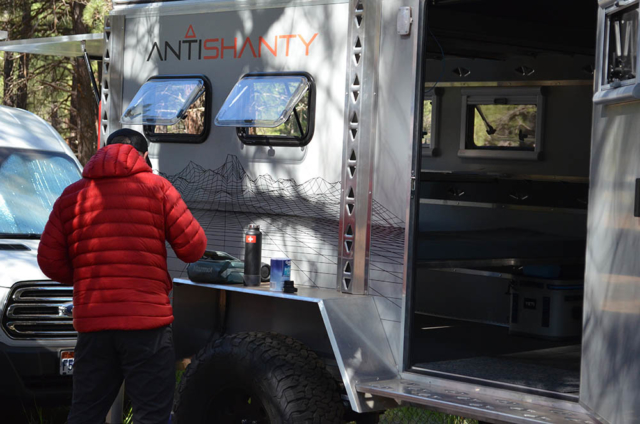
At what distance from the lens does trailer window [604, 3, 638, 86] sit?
3.64m

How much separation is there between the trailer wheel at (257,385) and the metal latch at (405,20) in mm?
1720

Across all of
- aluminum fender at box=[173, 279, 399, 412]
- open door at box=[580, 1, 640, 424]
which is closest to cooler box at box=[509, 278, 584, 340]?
aluminum fender at box=[173, 279, 399, 412]

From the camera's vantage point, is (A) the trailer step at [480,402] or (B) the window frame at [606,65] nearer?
(B) the window frame at [606,65]

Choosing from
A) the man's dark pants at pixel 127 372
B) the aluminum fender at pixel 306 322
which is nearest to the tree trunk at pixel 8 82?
the aluminum fender at pixel 306 322

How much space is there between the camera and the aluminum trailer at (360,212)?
384cm

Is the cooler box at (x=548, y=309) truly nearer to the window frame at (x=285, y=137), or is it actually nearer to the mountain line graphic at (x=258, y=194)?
the mountain line graphic at (x=258, y=194)

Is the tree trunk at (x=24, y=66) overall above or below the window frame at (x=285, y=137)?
above

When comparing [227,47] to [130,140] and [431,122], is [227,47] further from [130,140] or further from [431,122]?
[431,122]

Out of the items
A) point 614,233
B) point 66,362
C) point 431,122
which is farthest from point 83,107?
point 614,233

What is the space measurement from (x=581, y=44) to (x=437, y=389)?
142 inches

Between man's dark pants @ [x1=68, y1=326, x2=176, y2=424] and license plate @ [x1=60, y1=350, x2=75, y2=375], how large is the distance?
173 centimetres

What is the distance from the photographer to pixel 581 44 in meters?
7.07

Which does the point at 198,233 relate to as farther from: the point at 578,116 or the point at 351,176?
the point at 578,116

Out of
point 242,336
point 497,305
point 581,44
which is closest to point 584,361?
point 242,336
